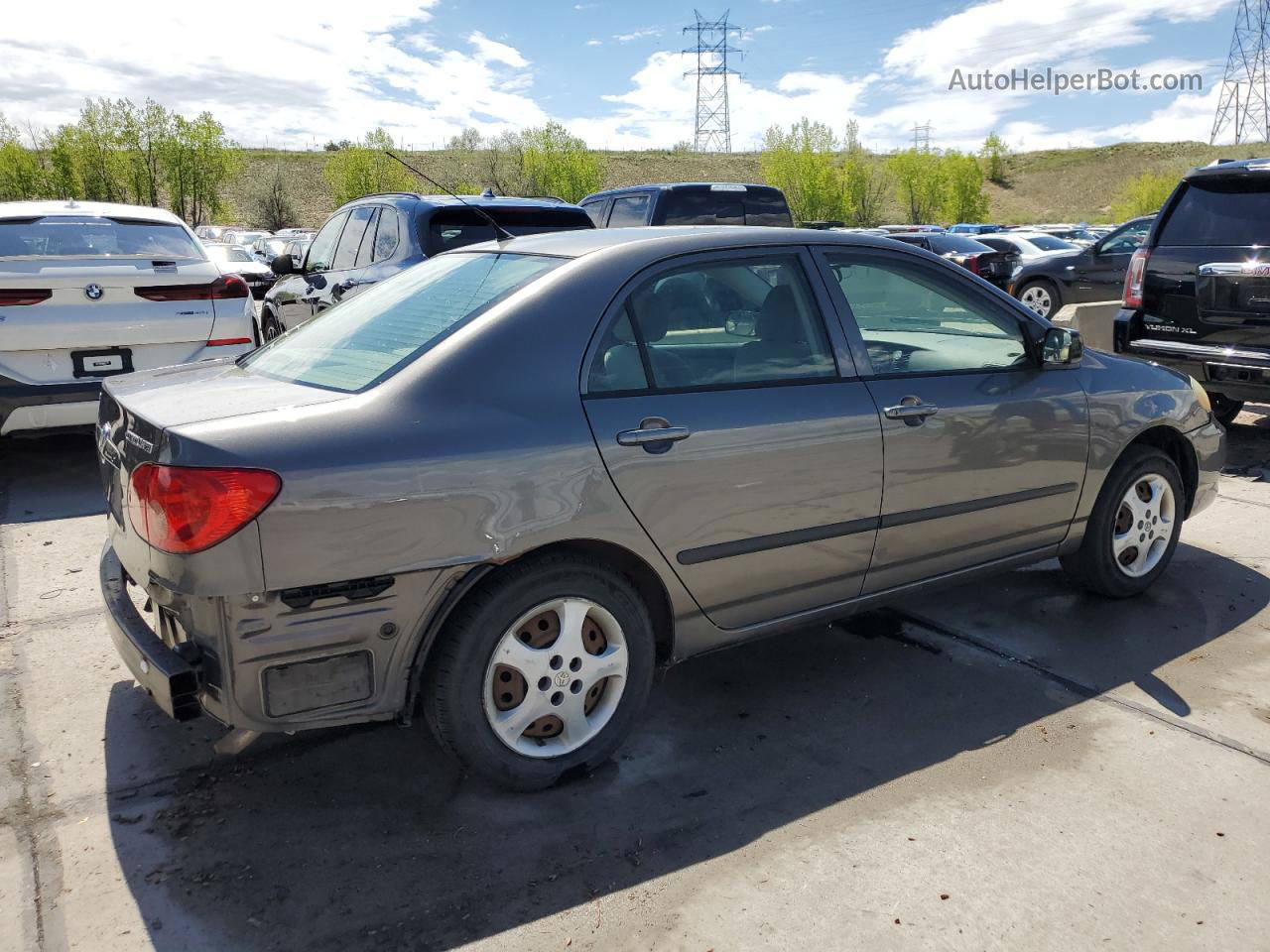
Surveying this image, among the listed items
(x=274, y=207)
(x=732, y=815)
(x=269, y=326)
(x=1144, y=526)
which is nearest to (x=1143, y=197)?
→ (x=274, y=207)

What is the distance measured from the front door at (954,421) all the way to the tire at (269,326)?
7.20 meters

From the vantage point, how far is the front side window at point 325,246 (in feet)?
28.2

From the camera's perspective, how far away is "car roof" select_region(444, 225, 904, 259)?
3266 millimetres

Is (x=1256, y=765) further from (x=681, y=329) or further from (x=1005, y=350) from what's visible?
(x=681, y=329)

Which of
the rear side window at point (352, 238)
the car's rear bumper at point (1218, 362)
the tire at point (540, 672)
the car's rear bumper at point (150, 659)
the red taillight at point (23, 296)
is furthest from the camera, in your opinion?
the rear side window at point (352, 238)

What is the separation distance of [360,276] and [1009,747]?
5.59m

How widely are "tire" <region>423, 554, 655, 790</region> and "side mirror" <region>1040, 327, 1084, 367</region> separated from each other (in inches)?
80.2

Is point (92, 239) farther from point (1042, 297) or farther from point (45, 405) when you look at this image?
point (1042, 297)

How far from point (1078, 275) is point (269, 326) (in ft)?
39.2

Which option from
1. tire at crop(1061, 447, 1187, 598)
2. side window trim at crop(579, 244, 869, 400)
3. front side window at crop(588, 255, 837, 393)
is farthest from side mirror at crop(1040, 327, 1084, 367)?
front side window at crop(588, 255, 837, 393)

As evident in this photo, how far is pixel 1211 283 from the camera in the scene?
677cm

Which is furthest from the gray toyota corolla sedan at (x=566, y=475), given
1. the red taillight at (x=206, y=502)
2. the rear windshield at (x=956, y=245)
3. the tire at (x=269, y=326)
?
the rear windshield at (x=956, y=245)

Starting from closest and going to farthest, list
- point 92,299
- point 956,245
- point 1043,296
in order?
point 92,299 < point 1043,296 < point 956,245

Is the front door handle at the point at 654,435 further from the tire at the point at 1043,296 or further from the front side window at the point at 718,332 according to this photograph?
the tire at the point at 1043,296
